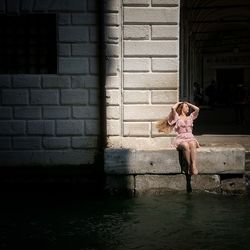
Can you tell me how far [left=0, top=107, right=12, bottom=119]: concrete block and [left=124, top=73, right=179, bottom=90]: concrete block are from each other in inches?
88.7

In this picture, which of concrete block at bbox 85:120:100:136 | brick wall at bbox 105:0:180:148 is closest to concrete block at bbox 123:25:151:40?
brick wall at bbox 105:0:180:148

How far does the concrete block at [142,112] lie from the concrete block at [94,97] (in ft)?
2.02

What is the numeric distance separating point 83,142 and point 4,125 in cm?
153

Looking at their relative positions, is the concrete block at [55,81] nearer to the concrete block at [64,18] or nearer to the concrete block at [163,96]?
the concrete block at [64,18]

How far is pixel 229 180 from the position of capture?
947 centimetres

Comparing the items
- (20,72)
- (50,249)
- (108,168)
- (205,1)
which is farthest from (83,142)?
(205,1)

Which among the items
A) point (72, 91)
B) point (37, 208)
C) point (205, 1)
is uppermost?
point (205, 1)

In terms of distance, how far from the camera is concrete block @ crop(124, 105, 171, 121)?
9.71m

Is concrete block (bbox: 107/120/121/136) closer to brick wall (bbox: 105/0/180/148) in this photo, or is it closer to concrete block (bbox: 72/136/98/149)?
brick wall (bbox: 105/0/180/148)

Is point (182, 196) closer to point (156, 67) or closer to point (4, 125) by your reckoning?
point (156, 67)

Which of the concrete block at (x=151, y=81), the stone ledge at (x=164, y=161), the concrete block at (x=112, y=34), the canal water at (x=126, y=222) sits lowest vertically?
the canal water at (x=126, y=222)

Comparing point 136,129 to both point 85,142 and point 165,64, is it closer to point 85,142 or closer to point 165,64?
point 85,142

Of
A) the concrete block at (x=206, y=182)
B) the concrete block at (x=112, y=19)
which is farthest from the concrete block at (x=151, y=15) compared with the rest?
the concrete block at (x=206, y=182)

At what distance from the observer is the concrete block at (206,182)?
945 centimetres
